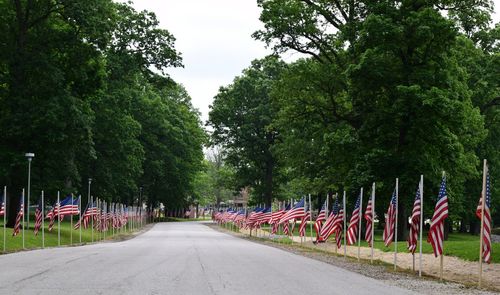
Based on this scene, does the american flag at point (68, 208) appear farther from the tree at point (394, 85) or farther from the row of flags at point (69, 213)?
the tree at point (394, 85)

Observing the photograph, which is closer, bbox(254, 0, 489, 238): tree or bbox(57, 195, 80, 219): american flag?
bbox(254, 0, 489, 238): tree

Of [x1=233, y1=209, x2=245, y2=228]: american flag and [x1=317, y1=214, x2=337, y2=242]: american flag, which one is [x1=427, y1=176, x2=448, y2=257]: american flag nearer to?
[x1=317, y1=214, x2=337, y2=242]: american flag

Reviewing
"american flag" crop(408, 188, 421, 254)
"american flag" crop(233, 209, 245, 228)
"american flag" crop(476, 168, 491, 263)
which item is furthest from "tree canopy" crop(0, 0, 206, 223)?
"american flag" crop(476, 168, 491, 263)

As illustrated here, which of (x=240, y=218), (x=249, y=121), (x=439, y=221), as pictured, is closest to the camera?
(x=439, y=221)

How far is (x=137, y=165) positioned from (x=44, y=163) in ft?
95.7

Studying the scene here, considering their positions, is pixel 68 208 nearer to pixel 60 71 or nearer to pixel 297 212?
pixel 60 71

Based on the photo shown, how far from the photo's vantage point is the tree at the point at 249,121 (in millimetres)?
77188

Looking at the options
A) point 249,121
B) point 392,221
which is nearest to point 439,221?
point 392,221

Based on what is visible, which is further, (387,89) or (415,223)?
(387,89)

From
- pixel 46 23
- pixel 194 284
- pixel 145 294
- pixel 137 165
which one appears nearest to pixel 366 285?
pixel 194 284

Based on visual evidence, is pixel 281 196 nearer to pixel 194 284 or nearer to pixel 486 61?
pixel 486 61

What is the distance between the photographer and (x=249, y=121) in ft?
255

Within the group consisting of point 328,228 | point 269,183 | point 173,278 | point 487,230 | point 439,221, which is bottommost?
point 173,278

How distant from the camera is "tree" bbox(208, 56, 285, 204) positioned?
77.2 m
